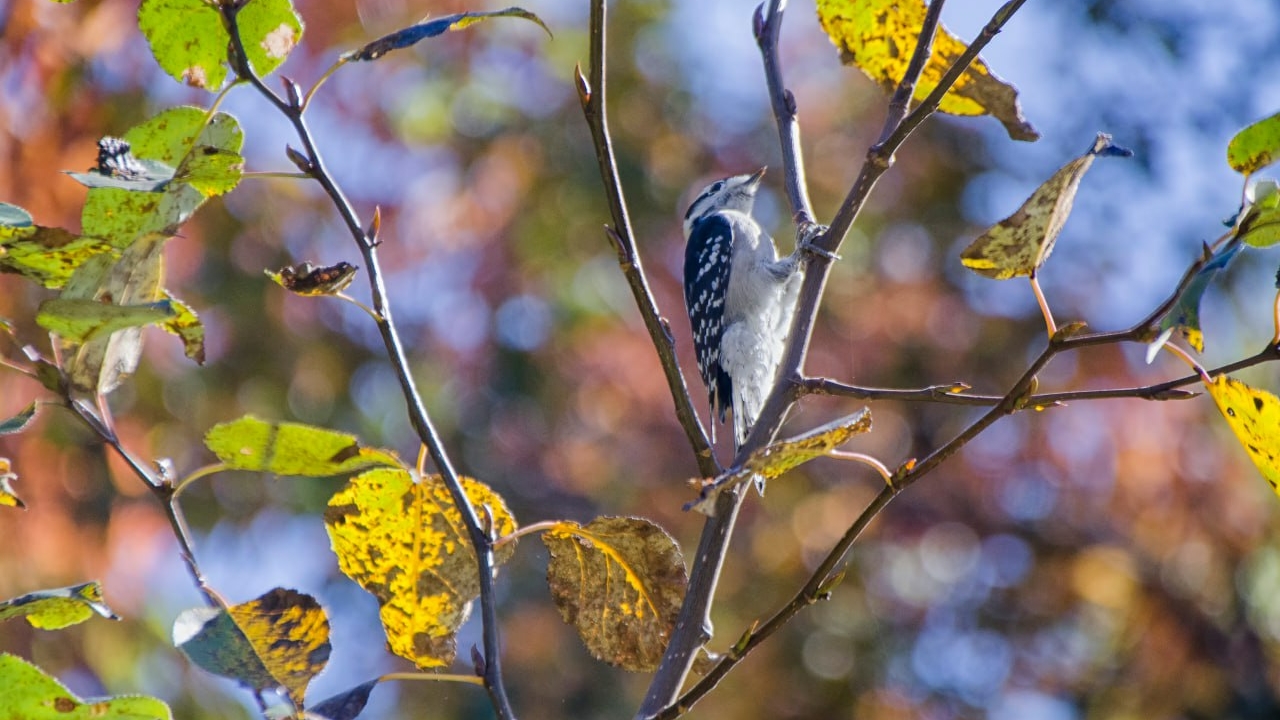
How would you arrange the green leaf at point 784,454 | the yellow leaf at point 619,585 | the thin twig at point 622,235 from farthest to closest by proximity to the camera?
the yellow leaf at point 619,585, the thin twig at point 622,235, the green leaf at point 784,454

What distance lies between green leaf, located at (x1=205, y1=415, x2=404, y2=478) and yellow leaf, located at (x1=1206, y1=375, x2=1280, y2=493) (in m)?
1.07

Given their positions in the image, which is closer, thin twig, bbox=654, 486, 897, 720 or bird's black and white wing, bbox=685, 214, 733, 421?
thin twig, bbox=654, 486, 897, 720

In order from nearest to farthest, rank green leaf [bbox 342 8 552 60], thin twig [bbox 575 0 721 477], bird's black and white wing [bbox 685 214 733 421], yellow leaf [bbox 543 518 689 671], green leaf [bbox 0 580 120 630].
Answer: green leaf [bbox 0 580 120 630], green leaf [bbox 342 8 552 60], thin twig [bbox 575 0 721 477], yellow leaf [bbox 543 518 689 671], bird's black and white wing [bbox 685 214 733 421]

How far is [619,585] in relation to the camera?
1.76 metres

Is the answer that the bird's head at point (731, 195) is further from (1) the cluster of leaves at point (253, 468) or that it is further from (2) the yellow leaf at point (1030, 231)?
(2) the yellow leaf at point (1030, 231)

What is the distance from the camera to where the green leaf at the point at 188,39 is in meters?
1.59

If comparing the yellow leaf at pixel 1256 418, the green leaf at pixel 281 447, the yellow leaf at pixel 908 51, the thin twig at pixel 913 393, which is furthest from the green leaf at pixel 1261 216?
the green leaf at pixel 281 447

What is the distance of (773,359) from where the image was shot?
4.55 metres

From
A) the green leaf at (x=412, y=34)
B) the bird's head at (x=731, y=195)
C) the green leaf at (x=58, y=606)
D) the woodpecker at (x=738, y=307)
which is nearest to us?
the green leaf at (x=58, y=606)

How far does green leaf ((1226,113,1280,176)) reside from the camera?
4.58 ft

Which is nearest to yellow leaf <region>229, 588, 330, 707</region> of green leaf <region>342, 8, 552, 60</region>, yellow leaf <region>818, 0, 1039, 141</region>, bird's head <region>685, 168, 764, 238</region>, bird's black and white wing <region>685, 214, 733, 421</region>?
green leaf <region>342, 8, 552, 60</region>

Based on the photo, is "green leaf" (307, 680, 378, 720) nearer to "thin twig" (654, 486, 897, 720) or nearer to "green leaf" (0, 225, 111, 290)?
"thin twig" (654, 486, 897, 720)

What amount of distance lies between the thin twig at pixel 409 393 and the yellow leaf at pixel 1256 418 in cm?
93

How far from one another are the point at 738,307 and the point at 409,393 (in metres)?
3.35
